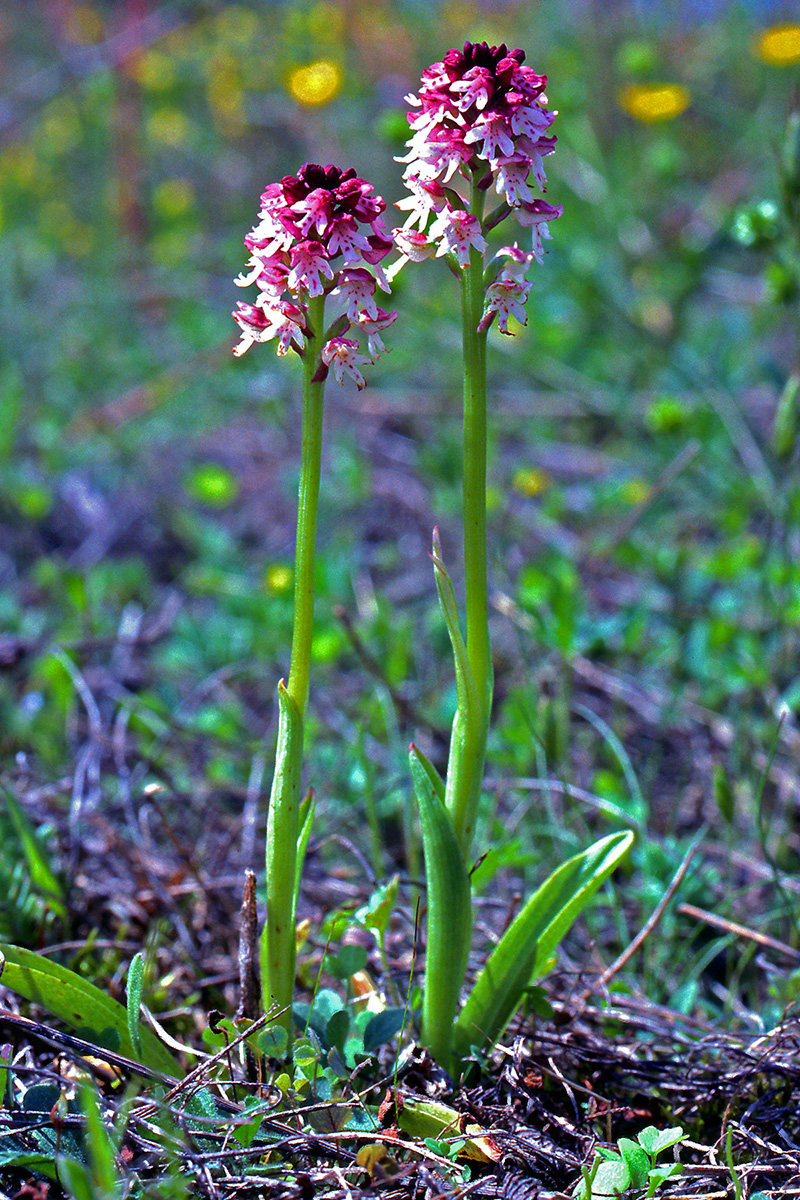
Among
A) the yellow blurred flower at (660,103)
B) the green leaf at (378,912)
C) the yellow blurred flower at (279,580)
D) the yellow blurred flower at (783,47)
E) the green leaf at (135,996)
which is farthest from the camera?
the yellow blurred flower at (660,103)

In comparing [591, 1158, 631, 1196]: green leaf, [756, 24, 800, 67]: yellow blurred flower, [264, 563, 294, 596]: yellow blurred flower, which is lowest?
[591, 1158, 631, 1196]: green leaf

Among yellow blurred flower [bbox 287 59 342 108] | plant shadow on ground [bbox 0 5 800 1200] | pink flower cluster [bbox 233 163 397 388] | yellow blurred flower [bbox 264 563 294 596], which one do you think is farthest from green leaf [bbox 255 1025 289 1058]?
yellow blurred flower [bbox 287 59 342 108]

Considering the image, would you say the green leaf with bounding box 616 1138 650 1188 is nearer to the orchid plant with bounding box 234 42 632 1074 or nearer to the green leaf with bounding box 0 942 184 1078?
the orchid plant with bounding box 234 42 632 1074

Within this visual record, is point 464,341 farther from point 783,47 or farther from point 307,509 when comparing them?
point 783,47

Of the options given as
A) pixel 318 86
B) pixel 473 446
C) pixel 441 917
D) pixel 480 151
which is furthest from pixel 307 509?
pixel 318 86

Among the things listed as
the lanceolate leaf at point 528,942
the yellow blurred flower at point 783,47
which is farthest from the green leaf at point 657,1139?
the yellow blurred flower at point 783,47

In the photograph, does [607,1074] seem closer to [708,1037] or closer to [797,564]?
[708,1037]

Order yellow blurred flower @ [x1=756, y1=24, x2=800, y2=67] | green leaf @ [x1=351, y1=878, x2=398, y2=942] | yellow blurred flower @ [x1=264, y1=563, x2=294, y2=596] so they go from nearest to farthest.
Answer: green leaf @ [x1=351, y1=878, x2=398, y2=942], yellow blurred flower @ [x1=264, y1=563, x2=294, y2=596], yellow blurred flower @ [x1=756, y1=24, x2=800, y2=67]

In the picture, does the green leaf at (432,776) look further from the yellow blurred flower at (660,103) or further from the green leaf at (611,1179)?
the yellow blurred flower at (660,103)
